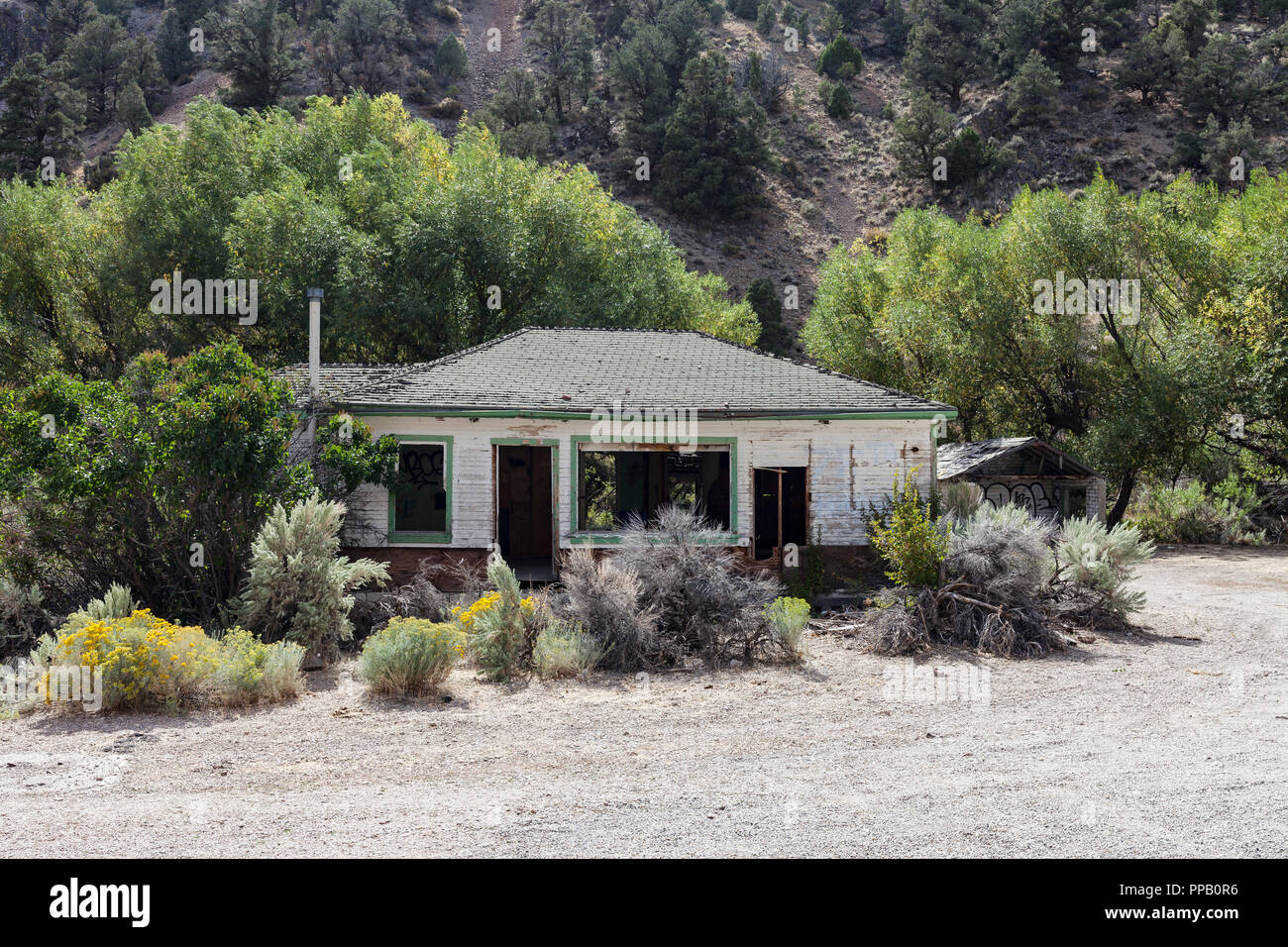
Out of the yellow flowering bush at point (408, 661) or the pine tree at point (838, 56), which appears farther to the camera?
the pine tree at point (838, 56)

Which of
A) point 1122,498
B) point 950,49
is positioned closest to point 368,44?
point 950,49

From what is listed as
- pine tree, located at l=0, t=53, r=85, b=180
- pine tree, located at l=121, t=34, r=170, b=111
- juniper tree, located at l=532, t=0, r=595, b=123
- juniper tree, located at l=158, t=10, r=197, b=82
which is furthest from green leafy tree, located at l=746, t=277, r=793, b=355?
juniper tree, located at l=158, t=10, r=197, b=82

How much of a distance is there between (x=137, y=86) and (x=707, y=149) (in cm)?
3709

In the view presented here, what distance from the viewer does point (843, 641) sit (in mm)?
12516

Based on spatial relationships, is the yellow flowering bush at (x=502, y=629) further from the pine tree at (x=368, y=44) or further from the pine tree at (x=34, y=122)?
the pine tree at (x=368, y=44)

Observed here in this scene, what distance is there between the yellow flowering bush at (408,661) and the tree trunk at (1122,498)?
21.8m

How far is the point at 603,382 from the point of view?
15.7 metres

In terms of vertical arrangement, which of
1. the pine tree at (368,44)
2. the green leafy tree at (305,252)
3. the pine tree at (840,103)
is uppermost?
the pine tree at (368,44)

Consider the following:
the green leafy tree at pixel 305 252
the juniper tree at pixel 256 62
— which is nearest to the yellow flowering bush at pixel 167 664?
the green leafy tree at pixel 305 252

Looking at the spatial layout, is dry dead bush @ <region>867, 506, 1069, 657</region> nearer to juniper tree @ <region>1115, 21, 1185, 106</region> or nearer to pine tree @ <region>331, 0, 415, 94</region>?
juniper tree @ <region>1115, 21, 1185, 106</region>

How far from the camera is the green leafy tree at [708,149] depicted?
55.4m

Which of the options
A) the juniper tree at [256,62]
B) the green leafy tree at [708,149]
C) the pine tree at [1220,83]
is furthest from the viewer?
the juniper tree at [256,62]

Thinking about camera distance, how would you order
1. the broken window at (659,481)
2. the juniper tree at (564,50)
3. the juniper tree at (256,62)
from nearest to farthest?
the broken window at (659,481), the juniper tree at (256,62), the juniper tree at (564,50)

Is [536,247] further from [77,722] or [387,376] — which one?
[77,722]
